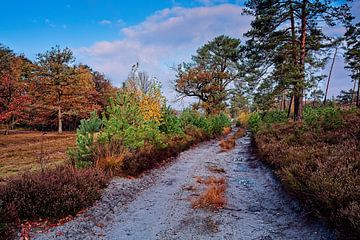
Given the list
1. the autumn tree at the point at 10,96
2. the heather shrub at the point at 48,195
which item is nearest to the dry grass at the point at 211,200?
the heather shrub at the point at 48,195

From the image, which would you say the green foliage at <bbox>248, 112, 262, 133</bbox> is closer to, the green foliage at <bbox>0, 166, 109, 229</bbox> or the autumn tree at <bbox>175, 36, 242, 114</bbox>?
the autumn tree at <bbox>175, 36, 242, 114</bbox>

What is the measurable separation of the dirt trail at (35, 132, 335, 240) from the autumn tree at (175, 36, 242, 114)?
2445cm

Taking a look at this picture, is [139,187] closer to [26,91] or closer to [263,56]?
[263,56]

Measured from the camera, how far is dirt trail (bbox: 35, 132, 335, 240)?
421 cm

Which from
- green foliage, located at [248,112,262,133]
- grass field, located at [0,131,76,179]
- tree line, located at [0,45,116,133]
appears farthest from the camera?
tree line, located at [0,45,116,133]

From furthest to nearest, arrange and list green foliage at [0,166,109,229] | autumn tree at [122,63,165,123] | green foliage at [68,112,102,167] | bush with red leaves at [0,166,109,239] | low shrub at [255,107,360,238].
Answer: autumn tree at [122,63,165,123] < green foliage at [68,112,102,167] < green foliage at [0,166,109,229] < bush with red leaves at [0,166,109,239] < low shrub at [255,107,360,238]

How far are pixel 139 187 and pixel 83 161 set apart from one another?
6.21 feet

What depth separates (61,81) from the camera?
31.3 m

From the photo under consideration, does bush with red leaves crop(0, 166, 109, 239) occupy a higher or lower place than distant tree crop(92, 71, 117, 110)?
lower

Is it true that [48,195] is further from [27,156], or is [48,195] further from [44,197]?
[27,156]

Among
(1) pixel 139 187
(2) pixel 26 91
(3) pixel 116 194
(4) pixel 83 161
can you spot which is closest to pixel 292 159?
(1) pixel 139 187

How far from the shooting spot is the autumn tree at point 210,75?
103 feet

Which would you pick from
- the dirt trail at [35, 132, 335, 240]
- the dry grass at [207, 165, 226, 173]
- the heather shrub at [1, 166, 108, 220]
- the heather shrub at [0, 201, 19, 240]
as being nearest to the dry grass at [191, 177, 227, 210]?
the dirt trail at [35, 132, 335, 240]

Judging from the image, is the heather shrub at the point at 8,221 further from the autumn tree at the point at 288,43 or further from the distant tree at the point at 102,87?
the distant tree at the point at 102,87
